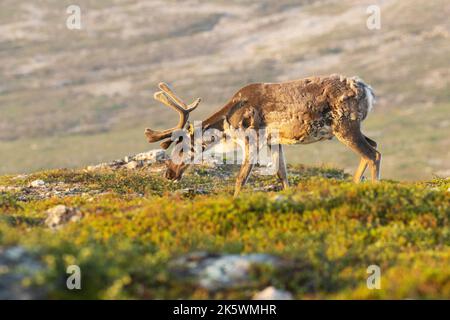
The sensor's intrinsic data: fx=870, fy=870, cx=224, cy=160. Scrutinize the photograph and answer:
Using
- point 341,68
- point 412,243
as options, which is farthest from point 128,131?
point 412,243

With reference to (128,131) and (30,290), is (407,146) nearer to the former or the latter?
(128,131)

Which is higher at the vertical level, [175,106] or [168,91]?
[168,91]

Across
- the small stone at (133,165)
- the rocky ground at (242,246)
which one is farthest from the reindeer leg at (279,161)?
the small stone at (133,165)

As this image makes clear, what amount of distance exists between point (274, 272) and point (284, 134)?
988 centimetres

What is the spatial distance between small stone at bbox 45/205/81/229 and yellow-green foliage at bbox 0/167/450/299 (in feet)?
0.95

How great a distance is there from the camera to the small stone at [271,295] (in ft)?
39.8

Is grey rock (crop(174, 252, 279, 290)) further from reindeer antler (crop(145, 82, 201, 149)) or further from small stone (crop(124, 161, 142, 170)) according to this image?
small stone (crop(124, 161, 142, 170))

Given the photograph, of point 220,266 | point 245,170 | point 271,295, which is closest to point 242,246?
point 220,266

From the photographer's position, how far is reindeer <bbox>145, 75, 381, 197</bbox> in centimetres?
2186

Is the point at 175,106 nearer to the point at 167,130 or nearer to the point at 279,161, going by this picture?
the point at 167,130

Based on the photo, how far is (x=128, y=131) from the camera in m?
169

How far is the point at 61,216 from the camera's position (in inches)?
652

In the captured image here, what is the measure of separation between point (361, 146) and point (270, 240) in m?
8.67

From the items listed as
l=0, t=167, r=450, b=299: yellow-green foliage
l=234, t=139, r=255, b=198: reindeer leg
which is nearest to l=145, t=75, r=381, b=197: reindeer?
l=234, t=139, r=255, b=198: reindeer leg
